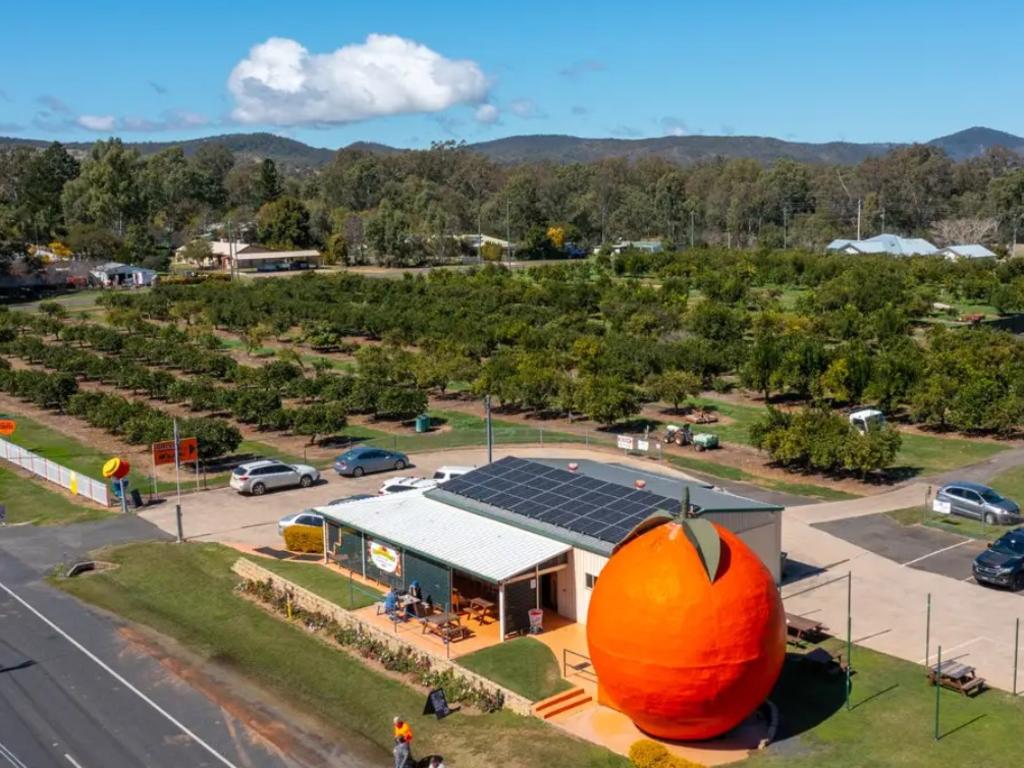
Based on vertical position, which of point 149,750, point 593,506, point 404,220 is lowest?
point 149,750

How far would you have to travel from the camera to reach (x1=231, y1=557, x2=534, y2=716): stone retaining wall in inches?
922

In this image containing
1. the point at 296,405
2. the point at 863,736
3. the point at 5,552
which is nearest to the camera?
the point at 863,736

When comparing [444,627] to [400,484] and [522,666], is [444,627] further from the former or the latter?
[400,484]

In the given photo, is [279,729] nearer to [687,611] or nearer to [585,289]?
[687,611]

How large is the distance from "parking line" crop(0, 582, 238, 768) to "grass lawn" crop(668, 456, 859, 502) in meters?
26.6

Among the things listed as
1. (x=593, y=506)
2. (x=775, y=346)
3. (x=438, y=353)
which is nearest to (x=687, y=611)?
(x=593, y=506)

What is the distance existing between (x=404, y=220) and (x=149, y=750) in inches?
5106

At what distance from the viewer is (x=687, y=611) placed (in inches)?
787

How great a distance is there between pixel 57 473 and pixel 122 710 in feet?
79.3

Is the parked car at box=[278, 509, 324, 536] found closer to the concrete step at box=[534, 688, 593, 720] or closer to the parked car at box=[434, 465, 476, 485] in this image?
the parked car at box=[434, 465, 476, 485]

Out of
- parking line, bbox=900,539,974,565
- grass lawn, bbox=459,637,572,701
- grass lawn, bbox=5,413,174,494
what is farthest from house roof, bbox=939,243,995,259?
grass lawn, bbox=459,637,572,701

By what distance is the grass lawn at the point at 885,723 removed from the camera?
68.3 feet

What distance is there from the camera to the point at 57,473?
44.9 meters

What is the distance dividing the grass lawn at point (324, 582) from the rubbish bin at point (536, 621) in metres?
5.00
